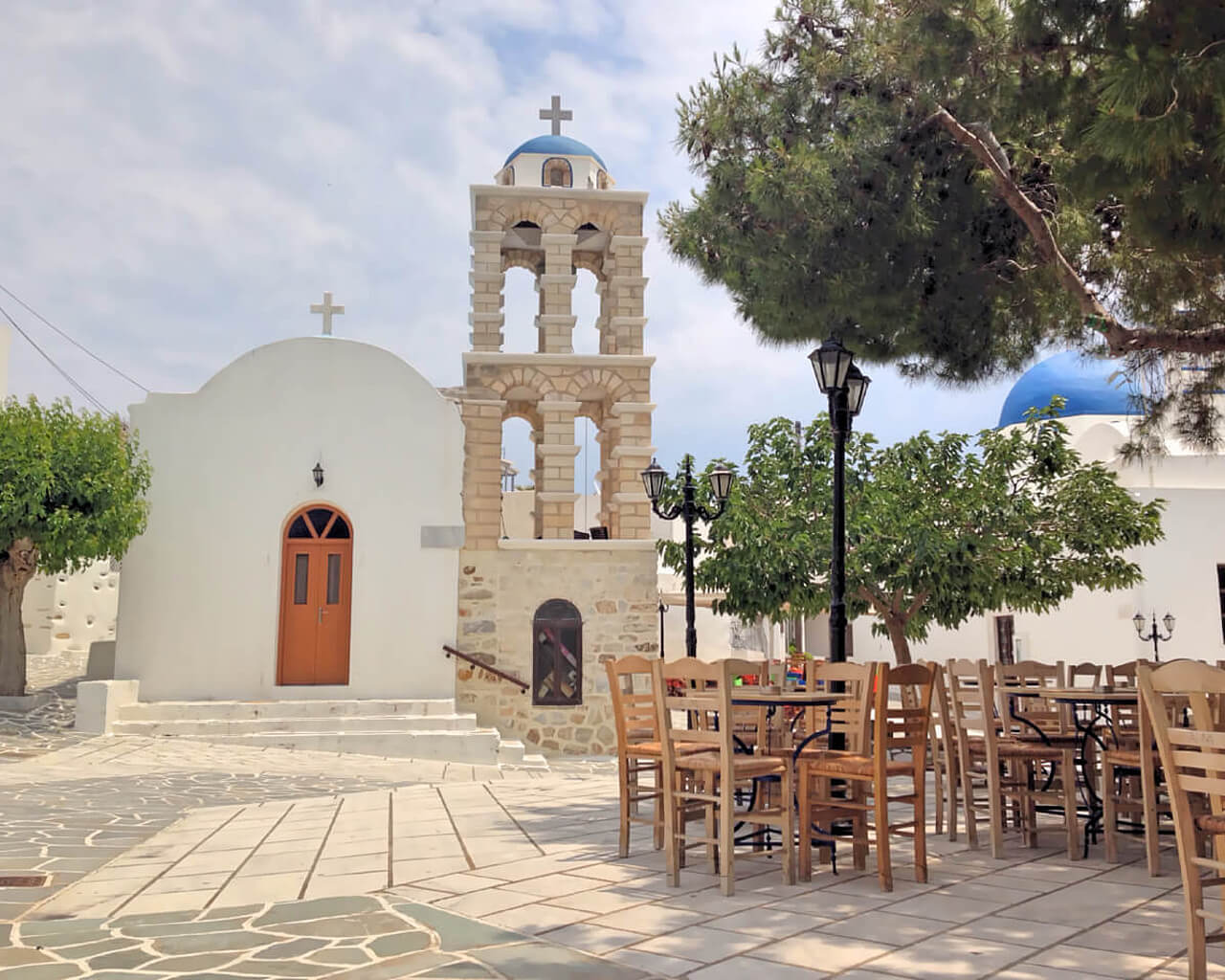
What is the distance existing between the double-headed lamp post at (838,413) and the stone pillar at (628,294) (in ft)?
30.6

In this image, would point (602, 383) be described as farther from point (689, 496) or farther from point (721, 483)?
point (721, 483)

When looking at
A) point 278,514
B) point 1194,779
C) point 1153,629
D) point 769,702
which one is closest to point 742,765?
point 769,702

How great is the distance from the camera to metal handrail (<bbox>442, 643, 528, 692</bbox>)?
14914 mm

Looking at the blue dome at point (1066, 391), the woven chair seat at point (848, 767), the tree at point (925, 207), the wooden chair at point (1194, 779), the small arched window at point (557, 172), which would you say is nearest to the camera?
the wooden chair at point (1194, 779)

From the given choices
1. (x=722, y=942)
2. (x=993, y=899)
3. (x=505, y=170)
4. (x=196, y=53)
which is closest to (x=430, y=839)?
(x=722, y=942)

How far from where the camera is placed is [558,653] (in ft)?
51.3

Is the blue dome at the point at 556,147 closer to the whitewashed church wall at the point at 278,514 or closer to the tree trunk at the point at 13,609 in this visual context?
the whitewashed church wall at the point at 278,514

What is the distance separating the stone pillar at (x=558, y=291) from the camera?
1631cm

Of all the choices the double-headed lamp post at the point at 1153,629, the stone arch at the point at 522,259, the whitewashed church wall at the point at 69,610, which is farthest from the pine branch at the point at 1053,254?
the whitewashed church wall at the point at 69,610

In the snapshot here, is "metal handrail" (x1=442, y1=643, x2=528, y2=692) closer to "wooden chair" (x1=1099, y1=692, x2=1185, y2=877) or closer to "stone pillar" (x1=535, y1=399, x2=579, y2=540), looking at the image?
"stone pillar" (x1=535, y1=399, x2=579, y2=540)

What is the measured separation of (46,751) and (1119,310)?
36.4 feet

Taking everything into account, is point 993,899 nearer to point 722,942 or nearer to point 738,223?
point 722,942

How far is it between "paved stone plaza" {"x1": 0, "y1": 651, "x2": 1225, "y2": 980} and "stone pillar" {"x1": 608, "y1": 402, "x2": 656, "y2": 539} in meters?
8.53

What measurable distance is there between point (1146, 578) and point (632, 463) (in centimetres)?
1388
